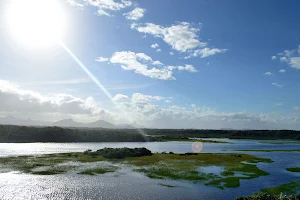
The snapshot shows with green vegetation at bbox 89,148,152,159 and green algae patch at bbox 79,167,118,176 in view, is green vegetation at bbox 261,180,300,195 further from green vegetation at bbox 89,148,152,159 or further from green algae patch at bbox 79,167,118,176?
green vegetation at bbox 89,148,152,159

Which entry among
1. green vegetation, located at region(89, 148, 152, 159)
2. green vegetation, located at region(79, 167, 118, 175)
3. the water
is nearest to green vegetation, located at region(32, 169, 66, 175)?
the water

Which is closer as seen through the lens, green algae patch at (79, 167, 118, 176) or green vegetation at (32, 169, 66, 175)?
green vegetation at (32, 169, 66, 175)

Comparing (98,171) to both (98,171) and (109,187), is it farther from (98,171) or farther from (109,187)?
(109,187)

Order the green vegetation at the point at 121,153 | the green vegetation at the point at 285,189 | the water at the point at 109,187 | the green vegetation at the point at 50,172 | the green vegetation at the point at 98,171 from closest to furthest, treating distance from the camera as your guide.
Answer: the water at the point at 109,187 < the green vegetation at the point at 285,189 < the green vegetation at the point at 50,172 < the green vegetation at the point at 98,171 < the green vegetation at the point at 121,153

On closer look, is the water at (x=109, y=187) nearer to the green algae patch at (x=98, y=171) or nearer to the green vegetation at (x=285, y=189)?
the green vegetation at (x=285, y=189)

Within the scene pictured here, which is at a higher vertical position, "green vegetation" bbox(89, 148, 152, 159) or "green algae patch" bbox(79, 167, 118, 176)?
"green vegetation" bbox(89, 148, 152, 159)

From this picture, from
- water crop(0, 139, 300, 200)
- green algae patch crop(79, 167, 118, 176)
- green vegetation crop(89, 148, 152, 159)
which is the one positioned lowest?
water crop(0, 139, 300, 200)

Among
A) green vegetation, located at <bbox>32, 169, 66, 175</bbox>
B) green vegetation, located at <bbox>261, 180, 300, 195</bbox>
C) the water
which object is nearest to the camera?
the water

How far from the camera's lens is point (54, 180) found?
180ft

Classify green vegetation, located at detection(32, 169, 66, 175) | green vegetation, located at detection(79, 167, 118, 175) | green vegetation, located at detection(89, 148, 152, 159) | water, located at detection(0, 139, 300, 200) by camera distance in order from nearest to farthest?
water, located at detection(0, 139, 300, 200) → green vegetation, located at detection(32, 169, 66, 175) → green vegetation, located at detection(79, 167, 118, 175) → green vegetation, located at detection(89, 148, 152, 159)

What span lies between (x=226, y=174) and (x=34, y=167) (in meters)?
47.6

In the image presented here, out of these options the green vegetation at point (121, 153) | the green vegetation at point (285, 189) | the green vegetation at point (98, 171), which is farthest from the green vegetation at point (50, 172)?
the green vegetation at point (285, 189)

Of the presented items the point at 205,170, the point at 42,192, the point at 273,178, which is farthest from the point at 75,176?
the point at 273,178

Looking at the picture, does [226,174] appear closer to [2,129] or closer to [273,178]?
[273,178]
